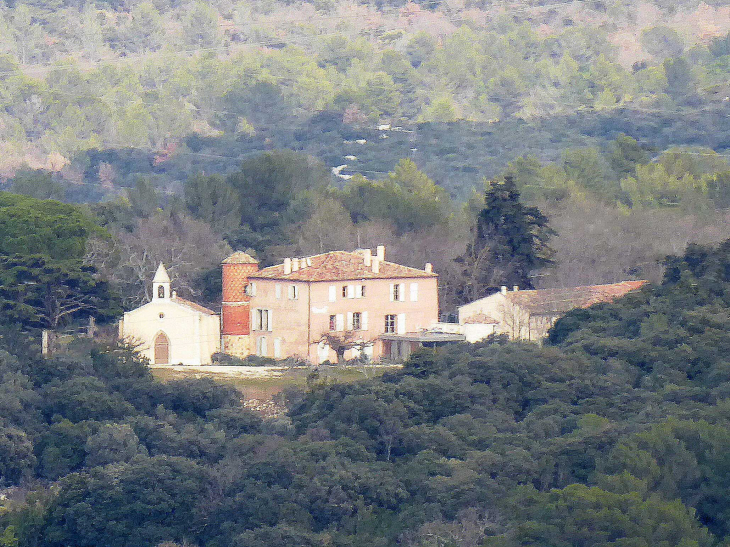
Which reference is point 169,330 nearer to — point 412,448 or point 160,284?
point 160,284

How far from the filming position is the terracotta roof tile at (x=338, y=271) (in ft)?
A: 153

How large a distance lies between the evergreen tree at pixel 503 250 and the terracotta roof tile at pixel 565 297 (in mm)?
2111

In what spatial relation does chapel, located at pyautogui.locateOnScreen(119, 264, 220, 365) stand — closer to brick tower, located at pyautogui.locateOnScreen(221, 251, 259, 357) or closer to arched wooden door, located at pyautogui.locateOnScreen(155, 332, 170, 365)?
arched wooden door, located at pyautogui.locateOnScreen(155, 332, 170, 365)

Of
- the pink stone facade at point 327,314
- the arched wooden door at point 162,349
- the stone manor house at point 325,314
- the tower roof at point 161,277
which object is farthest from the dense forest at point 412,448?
the pink stone facade at point 327,314

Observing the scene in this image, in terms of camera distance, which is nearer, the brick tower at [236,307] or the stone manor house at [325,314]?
the stone manor house at [325,314]

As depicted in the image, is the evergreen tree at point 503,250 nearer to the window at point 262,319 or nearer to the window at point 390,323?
Answer: the window at point 390,323

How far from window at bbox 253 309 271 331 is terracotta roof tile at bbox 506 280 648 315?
6089 millimetres

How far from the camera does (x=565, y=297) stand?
157ft

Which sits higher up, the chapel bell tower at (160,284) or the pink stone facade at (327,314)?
the chapel bell tower at (160,284)

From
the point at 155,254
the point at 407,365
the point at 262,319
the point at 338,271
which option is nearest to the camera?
the point at 407,365

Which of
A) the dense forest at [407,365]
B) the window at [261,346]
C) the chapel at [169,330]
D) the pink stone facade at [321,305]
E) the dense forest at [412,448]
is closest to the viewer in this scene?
the dense forest at [412,448]

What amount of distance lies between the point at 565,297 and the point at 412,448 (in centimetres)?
1343

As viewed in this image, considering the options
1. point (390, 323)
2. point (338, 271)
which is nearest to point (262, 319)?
point (338, 271)

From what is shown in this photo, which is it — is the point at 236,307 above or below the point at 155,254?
below
